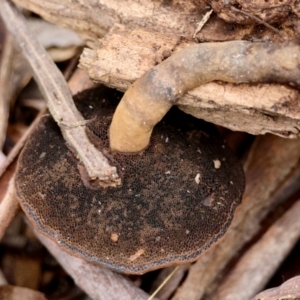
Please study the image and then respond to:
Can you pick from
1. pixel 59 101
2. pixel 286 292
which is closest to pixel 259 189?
pixel 286 292

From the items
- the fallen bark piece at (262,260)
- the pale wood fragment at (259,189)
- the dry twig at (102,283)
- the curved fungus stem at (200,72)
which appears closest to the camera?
Answer: the curved fungus stem at (200,72)

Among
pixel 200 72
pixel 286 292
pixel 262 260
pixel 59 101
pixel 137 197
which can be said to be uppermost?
pixel 200 72

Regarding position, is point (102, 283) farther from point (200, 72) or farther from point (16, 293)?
point (200, 72)

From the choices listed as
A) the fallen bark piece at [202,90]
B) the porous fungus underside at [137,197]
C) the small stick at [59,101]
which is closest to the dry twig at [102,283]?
the porous fungus underside at [137,197]

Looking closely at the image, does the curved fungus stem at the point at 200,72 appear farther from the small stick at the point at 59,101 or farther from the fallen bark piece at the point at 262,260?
the fallen bark piece at the point at 262,260

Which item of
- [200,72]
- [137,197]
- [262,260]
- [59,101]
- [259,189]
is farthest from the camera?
[259,189]

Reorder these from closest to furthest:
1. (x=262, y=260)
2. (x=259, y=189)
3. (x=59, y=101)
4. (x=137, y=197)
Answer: (x=137, y=197), (x=59, y=101), (x=262, y=260), (x=259, y=189)

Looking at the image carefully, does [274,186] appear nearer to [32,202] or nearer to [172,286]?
[172,286]
